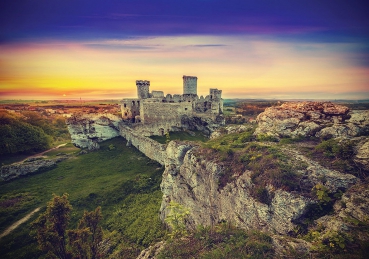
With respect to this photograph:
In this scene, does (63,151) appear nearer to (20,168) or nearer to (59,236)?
(20,168)

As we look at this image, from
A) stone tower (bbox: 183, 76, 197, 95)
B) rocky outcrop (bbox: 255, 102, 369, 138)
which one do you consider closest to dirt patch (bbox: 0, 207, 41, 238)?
rocky outcrop (bbox: 255, 102, 369, 138)

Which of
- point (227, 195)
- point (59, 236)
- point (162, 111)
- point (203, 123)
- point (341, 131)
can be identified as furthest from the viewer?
point (203, 123)

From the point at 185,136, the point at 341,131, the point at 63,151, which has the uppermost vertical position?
the point at 341,131

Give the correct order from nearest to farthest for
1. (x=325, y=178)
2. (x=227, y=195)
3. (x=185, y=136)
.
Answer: (x=325, y=178) < (x=227, y=195) < (x=185, y=136)

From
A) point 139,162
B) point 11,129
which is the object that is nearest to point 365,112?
point 139,162

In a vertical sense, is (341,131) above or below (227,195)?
above

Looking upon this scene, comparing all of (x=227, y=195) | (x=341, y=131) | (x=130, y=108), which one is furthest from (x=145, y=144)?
(x=341, y=131)

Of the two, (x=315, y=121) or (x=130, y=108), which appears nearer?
(x=315, y=121)
